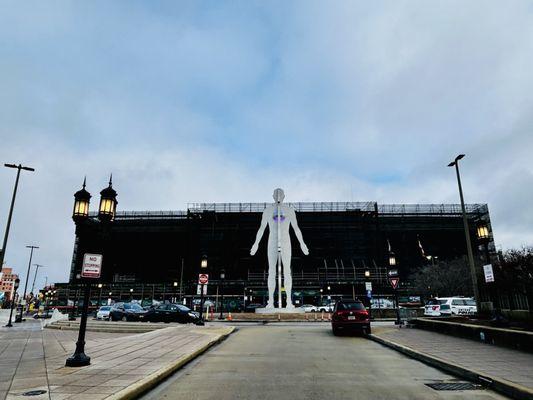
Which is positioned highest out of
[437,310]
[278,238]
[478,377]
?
[278,238]

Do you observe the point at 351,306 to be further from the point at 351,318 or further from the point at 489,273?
the point at 489,273

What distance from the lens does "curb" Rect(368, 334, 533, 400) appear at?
6291mm

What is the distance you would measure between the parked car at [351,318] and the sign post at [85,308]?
1148cm

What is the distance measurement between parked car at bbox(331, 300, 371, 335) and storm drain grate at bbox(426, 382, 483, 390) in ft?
32.5

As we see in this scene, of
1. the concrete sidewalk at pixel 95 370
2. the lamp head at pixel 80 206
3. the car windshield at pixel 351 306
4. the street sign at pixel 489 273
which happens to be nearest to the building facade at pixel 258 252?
the car windshield at pixel 351 306

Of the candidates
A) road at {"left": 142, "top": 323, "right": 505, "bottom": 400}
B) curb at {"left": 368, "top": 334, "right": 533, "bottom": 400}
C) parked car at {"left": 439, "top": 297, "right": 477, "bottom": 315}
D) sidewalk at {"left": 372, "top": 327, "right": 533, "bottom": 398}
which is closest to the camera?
curb at {"left": 368, "top": 334, "right": 533, "bottom": 400}

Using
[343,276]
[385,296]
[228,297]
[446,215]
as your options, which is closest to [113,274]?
[228,297]

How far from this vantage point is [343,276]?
72.4m

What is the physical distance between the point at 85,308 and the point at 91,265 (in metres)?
1.06

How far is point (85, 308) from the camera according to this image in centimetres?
914

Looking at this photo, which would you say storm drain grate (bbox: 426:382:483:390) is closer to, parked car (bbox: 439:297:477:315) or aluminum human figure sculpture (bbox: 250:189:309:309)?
parked car (bbox: 439:297:477:315)

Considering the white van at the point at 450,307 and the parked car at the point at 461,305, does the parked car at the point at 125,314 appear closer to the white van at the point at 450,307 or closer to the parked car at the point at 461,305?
the white van at the point at 450,307

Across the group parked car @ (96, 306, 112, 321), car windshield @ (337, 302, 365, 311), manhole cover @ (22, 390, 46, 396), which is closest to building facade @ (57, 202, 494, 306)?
parked car @ (96, 306, 112, 321)

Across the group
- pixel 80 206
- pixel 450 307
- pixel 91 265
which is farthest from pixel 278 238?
pixel 91 265
